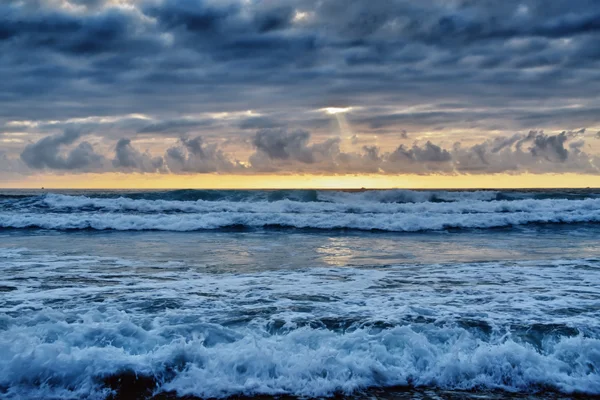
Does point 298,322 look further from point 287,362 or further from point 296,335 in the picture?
point 287,362

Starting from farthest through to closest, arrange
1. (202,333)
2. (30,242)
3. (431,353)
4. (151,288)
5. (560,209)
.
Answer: (560,209)
(30,242)
(151,288)
(202,333)
(431,353)

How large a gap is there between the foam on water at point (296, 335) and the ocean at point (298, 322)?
0.02m

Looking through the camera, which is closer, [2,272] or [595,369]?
[595,369]

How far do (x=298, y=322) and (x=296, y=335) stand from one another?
55cm

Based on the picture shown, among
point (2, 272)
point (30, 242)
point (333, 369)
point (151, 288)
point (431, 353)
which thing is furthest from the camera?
point (30, 242)

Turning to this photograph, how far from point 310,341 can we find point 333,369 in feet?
2.10

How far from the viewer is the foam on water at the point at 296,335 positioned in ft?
15.1

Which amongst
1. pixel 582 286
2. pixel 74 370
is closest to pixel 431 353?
pixel 74 370

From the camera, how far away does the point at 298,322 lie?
19.5 feet

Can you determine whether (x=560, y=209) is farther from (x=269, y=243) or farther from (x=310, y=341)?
(x=310, y=341)

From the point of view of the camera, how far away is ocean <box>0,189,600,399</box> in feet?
15.0

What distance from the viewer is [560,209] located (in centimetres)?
2722

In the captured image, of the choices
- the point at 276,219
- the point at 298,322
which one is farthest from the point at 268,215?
the point at 298,322

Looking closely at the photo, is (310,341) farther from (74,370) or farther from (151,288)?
(151,288)
